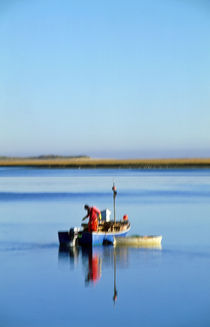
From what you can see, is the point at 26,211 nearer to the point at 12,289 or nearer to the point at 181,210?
the point at 181,210

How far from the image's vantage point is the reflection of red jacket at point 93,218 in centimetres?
1762

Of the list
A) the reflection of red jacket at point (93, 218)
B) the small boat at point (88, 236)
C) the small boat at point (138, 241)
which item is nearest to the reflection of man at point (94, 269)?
the small boat at point (88, 236)

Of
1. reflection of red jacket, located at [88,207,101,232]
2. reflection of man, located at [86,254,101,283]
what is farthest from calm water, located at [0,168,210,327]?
reflection of red jacket, located at [88,207,101,232]

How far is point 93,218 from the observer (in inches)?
695

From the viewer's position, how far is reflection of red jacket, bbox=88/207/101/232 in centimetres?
1762

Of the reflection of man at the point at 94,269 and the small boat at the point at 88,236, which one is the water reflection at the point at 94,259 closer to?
the reflection of man at the point at 94,269

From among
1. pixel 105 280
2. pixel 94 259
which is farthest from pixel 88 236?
pixel 105 280

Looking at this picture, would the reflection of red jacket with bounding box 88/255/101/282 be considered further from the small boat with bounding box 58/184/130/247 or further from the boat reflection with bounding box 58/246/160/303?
the small boat with bounding box 58/184/130/247

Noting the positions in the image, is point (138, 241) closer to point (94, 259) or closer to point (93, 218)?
point (93, 218)

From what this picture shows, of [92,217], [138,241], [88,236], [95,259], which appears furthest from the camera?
[138,241]

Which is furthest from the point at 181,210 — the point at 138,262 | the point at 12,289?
the point at 12,289

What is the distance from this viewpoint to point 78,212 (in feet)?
95.2

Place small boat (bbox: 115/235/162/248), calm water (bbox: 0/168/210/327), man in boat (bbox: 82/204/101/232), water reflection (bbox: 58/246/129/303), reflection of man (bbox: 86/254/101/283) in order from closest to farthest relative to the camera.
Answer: calm water (bbox: 0/168/210/327) → reflection of man (bbox: 86/254/101/283) → water reflection (bbox: 58/246/129/303) → man in boat (bbox: 82/204/101/232) → small boat (bbox: 115/235/162/248)

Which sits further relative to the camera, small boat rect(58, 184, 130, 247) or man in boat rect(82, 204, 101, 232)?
Result: small boat rect(58, 184, 130, 247)
